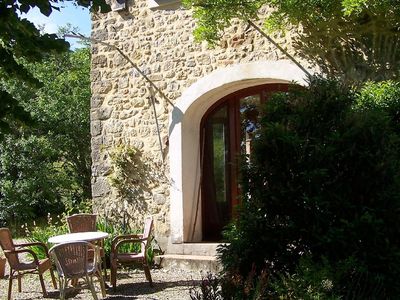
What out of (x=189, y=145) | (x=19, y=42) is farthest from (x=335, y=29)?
(x=19, y=42)

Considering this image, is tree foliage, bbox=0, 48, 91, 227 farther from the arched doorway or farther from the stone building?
the arched doorway

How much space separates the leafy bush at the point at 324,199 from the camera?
406cm

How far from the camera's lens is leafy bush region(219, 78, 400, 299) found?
4062mm

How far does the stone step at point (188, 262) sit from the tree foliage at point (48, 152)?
18.3ft

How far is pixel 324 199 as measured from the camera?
13.8 feet

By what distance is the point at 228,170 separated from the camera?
8.91 m

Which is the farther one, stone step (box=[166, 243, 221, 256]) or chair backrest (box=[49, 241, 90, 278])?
stone step (box=[166, 243, 221, 256])

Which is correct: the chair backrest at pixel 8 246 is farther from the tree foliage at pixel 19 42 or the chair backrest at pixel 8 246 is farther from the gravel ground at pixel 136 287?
the tree foliage at pixel 19 42

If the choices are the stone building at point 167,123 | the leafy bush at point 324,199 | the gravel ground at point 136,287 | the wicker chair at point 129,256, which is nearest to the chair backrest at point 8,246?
the gravel ground at point 136,287

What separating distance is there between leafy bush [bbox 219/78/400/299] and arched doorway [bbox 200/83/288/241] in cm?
426

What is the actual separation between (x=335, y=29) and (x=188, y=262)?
3601 millimetres

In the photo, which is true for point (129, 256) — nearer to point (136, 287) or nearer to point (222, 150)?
point (136, 287)

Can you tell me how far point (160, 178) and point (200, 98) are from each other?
134 cm

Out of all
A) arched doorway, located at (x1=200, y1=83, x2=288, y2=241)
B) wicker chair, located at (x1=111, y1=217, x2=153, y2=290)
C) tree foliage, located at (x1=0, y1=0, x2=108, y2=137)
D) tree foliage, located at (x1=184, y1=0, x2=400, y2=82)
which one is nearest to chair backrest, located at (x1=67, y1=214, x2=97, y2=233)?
wicker chair, located at (x1=111, y1=217, x2=153, y2=290)
